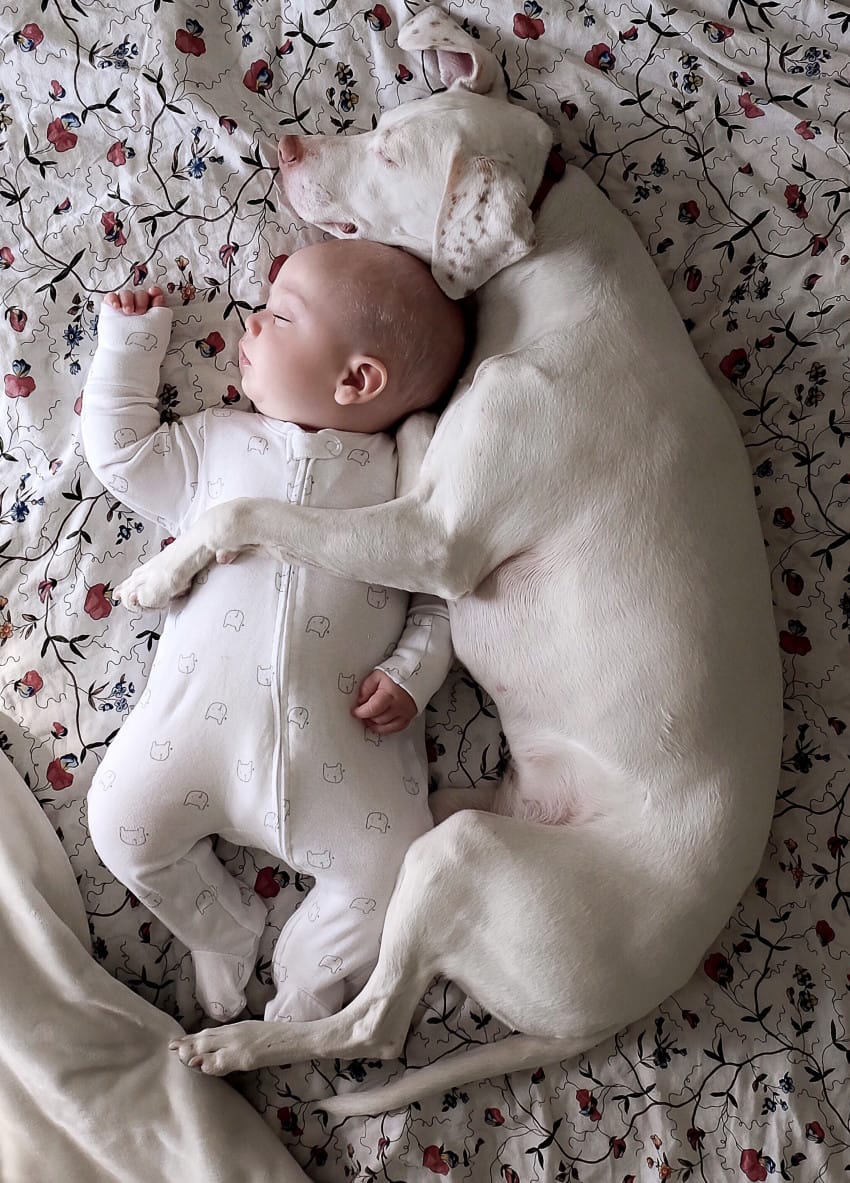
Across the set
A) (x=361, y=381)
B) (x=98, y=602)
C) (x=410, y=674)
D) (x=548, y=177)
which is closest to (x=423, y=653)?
(x=410, y=674)

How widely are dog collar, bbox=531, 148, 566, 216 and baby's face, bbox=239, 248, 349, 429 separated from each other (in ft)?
1.13

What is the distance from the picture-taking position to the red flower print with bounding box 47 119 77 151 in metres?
1.75

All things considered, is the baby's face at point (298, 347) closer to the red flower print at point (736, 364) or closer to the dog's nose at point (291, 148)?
the dog's nose at point (291, 148)

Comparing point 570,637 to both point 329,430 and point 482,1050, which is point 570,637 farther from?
point 482,1050

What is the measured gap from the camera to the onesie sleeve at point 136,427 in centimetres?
165

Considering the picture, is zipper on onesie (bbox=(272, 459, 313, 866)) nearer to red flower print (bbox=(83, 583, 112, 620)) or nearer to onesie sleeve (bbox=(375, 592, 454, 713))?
onesie sleeve (bbox=(375, 592, 454, 713))

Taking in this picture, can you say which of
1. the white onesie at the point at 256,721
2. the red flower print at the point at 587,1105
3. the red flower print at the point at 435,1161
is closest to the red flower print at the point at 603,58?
the white onesie at the point at 256,721

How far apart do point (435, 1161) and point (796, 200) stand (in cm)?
176

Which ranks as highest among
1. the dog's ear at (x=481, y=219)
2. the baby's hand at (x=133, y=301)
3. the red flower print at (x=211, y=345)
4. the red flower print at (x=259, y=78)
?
the red flower print at (x=259, y=78)

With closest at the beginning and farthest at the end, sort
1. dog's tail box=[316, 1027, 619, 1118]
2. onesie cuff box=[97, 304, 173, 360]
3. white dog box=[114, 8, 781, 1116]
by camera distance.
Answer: white dog box=[114, 8, 781, 1116] < dog's tail box=[316, 1027, 619, 1118] < onesie cuff box=[97, 304, 173, 360]

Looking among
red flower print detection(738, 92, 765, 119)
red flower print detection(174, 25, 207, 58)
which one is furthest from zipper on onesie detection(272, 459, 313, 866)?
red flower print detection(738, 92, 765, 119)

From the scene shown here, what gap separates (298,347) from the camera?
156 cm

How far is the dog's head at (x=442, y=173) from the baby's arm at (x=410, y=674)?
1.76 feet

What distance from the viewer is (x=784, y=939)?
67.1 inches
